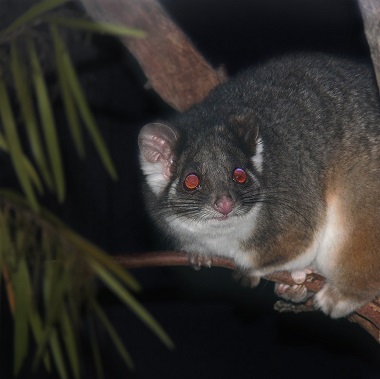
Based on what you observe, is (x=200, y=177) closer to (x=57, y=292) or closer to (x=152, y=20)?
(x=57, y=292)

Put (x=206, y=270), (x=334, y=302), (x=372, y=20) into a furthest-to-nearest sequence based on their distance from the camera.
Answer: (x=206, y=270) → (x=334, y=302) → (x=372, y=20)

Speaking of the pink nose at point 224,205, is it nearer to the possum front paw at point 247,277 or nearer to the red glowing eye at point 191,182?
the red glowing eye at point 191,182

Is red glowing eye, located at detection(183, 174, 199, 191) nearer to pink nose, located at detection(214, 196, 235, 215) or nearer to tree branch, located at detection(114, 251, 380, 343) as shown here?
pink nose, located at detection(214, 196, 235, 215)

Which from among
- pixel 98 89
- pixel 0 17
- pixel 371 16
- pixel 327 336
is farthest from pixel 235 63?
pixel 371 16

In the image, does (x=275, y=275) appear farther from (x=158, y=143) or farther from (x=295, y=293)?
(x=158, y=143)

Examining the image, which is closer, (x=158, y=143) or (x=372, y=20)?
(x=372, y=20)

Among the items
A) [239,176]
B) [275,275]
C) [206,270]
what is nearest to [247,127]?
[239,176]
